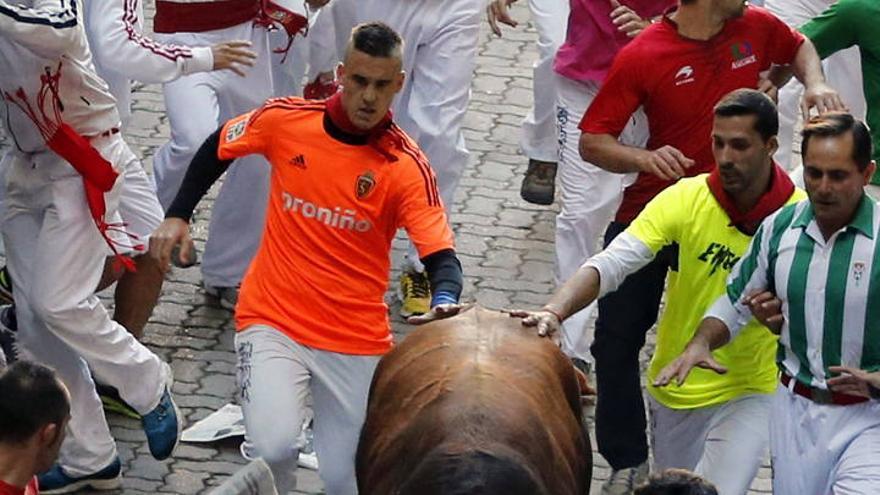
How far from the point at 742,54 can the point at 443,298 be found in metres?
2.19

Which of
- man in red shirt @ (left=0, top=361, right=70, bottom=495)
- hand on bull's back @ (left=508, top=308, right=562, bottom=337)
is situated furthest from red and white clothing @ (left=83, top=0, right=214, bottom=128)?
man in red shirt @ (left=0, top=361, right=70, bottom=495)

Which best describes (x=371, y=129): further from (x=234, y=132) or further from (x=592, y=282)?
(x=592, y=282)

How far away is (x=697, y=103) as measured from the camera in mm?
9320

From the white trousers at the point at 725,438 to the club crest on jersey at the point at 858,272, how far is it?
1.05 metres

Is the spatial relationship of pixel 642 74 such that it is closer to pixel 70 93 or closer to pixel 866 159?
pixel 866 159

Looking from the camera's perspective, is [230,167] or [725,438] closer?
[725,438]

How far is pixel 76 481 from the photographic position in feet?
31.1

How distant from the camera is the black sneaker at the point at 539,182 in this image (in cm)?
1269

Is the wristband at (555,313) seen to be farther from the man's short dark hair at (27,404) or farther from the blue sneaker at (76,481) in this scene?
the blue sneaker at (76,481)

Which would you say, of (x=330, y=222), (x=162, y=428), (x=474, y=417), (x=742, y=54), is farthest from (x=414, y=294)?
(x=474, y=417)

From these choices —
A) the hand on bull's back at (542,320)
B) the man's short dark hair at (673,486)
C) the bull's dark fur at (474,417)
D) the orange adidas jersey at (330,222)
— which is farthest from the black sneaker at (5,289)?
the man's short dark hair at (673,486)

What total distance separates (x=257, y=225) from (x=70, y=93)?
2258mm

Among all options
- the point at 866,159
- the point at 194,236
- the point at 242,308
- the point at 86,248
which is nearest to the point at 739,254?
the point at 866,159

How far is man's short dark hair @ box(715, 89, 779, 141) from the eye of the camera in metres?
8.37
